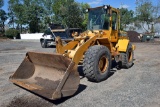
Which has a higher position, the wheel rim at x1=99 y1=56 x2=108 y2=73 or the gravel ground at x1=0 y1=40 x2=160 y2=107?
the wheel rim at x1=99 y1=56 x2=108 y2=73

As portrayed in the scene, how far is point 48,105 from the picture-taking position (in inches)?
185

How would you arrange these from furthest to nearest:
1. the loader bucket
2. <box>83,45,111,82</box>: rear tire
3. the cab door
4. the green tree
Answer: the green tree < the cab door < <box>83,45,111,82</box>: rear tire < the loader bucket

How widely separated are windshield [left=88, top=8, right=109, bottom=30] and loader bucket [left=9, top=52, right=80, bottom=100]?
8.73ft

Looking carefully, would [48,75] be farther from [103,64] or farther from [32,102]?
[103,64]

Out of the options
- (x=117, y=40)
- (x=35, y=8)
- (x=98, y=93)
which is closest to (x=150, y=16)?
(x=35, y=8)

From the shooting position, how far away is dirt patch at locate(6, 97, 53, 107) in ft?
15.4

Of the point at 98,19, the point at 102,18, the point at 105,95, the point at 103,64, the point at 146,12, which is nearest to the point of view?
the point at 105,95

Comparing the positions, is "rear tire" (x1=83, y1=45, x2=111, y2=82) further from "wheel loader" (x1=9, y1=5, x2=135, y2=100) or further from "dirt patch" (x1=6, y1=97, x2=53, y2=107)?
"dirt patch" (x1=6, y1=97, x2=53, y2=107)

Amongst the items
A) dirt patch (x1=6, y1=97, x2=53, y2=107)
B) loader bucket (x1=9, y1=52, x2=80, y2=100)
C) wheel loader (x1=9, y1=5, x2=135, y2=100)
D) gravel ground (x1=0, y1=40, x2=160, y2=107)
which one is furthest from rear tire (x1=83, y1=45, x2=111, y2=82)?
dirt patch (x1=6, y1=97, x2=53, y2=107)

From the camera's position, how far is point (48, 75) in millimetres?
6105

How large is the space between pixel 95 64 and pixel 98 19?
8.05ft

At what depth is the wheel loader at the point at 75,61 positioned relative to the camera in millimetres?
5102

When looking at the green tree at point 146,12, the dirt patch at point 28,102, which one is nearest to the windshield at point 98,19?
the dirt patch at point 28,102

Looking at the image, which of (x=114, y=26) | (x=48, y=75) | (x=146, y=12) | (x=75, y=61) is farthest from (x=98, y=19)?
(x=146, y=12)
